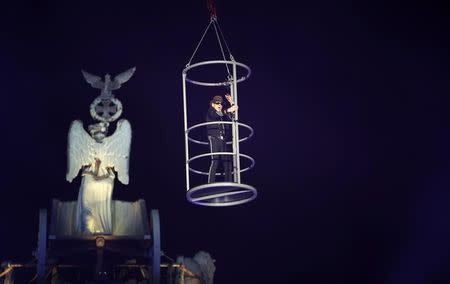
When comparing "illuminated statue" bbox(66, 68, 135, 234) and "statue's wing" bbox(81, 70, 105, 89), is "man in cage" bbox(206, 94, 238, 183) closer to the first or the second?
"illuminated statue" bbox(66, 68, 135, 234)

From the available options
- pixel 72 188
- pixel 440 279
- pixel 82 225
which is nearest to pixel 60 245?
pixel 82 225

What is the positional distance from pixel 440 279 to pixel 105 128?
24.9 ft

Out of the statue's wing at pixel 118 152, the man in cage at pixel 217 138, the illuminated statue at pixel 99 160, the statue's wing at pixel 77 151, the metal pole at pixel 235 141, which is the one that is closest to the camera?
the metal pole at pixel 235 141

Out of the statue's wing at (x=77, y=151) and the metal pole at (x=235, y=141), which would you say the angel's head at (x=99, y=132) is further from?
the metal pole at (x=235, y=141)

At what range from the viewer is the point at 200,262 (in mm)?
16078

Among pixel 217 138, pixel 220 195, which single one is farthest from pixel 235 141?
pixel 217 138

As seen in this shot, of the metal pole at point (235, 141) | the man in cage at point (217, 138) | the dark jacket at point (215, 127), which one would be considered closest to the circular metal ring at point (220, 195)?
the metal pole at point (235, 141)

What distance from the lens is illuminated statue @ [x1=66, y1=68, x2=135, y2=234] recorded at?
578 inches

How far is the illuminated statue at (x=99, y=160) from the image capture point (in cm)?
1467

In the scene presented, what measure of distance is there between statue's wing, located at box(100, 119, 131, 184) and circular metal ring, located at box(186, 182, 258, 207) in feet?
7.71

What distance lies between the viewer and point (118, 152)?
15.4m

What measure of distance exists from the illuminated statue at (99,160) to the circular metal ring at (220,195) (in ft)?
7.15

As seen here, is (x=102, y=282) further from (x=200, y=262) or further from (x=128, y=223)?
(x=200, y=262)

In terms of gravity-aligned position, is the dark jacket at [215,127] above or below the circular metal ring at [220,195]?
above
